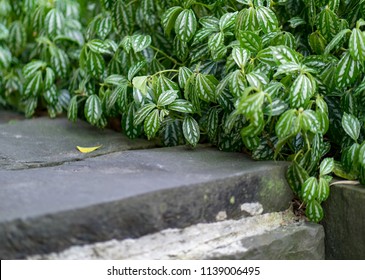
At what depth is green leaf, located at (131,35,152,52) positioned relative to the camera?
5.50 feet

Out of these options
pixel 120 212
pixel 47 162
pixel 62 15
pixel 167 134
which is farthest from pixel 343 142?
pixel 62 15

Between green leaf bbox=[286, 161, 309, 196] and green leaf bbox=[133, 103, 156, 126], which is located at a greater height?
green leaf bbox=[133, 103, 156, 126]

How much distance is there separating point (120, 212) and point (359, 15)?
95 cm

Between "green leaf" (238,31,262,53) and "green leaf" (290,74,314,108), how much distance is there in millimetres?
172

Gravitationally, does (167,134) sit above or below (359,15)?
below

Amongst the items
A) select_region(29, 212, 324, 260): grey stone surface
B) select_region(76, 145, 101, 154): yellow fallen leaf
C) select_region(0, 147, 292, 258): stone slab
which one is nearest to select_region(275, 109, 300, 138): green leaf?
select_region(0, 147, 292, 258): stone slab

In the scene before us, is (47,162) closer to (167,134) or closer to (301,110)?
(167,134)

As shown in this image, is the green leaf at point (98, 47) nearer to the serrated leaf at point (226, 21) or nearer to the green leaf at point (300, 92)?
the serrated leaf at point (226, 21)

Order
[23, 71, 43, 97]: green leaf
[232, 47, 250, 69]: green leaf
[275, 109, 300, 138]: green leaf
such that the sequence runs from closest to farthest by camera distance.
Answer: [275, 109, 300, 138]: green leaf < [232, 47, 250, 69]: green leaf < [23, 71, 43, 97]: green leaf

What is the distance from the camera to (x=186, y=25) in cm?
163

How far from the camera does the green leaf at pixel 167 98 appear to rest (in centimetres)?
154

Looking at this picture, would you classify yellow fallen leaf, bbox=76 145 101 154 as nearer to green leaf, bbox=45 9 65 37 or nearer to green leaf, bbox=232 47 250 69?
green leaf, bbox=232 47 250 69

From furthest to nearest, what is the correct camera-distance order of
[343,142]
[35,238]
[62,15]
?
1. [62,15]
2. [343,142]
3. [35,238]
